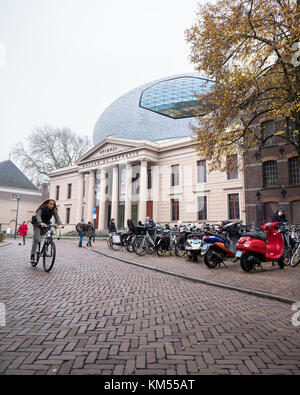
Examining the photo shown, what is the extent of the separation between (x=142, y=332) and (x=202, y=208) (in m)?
25.2

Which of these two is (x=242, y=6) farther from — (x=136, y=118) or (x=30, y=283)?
(x=136, y=118)

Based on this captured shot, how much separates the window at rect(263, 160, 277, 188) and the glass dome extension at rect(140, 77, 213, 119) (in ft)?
81.9

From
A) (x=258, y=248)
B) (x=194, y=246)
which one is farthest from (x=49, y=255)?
(x=258, y=248)

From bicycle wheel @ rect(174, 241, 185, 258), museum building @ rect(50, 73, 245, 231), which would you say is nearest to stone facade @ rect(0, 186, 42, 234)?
museum building @ rect(50, 73, 245, 231)

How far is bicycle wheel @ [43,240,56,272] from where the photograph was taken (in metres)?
6.67

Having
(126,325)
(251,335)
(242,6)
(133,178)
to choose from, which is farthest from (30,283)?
(133,178)

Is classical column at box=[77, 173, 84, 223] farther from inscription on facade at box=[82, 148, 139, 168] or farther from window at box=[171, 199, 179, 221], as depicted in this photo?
window at box=[171, 199, 179, 221]

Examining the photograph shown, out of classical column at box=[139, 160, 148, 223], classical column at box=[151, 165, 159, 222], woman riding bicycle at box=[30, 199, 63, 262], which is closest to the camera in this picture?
woman riding bicycle at box=[30, 199, 63, 262]

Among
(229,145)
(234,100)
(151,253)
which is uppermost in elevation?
(234,100)

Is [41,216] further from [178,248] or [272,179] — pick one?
[272,179]

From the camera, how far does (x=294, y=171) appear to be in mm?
18828

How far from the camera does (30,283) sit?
530 cm

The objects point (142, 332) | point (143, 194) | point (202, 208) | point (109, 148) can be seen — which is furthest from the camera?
point (109, 148)
